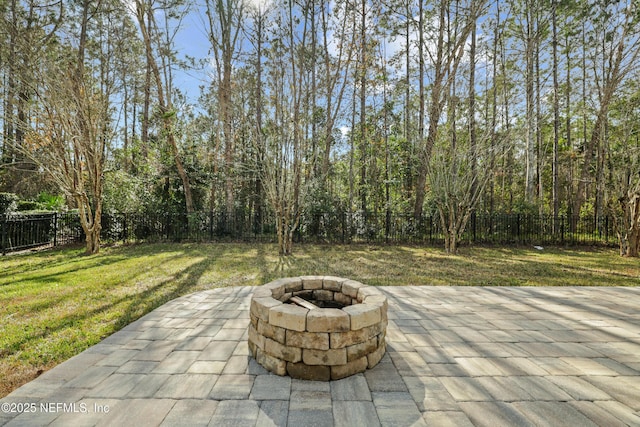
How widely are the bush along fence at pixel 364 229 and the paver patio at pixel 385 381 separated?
6.73m

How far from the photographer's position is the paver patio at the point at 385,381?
1.75 metres

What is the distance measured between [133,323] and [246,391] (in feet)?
6.77

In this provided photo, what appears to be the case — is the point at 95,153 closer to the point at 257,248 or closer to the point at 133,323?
the point at 257,248

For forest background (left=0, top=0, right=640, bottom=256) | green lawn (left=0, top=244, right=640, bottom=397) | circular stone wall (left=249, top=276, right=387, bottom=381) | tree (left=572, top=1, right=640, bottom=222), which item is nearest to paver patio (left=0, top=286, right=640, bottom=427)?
circular stone wall (left=249, top=276, right=387, bottom=381)

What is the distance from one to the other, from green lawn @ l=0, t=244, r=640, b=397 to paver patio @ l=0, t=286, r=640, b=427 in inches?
23.2

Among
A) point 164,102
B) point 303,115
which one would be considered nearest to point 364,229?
point 303,115

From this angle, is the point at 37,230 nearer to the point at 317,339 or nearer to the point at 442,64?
the point at 317,339

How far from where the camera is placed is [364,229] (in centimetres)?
1023

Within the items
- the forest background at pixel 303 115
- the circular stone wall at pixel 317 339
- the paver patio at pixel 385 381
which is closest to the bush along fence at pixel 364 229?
the forest background at pixel 303 115

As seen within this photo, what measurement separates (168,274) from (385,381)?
16.0 feet

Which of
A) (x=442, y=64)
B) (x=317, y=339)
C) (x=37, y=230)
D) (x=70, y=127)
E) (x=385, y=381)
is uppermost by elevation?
(x=442, y=64)

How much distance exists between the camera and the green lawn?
2893 mm

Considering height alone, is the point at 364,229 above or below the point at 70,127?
below

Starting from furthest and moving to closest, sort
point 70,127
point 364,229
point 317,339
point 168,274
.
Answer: point 364,229 → point 70,127 → point 168,274 → point 317,339
